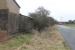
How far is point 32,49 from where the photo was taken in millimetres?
17531

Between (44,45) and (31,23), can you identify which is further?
(31,23)

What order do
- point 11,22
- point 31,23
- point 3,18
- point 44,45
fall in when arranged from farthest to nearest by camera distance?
point 31,23 → point 11,22 → point 3,18 → point 44,45

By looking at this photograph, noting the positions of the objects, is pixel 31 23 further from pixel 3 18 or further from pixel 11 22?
pixel 3 18

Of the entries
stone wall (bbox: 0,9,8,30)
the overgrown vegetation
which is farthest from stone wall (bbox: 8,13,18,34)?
the overgrown vegetation

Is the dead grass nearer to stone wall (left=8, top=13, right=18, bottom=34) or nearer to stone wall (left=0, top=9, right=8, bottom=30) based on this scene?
stone wall (left=8, top=13, right=18, bottom=34)

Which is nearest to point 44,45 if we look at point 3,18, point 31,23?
point 3,18

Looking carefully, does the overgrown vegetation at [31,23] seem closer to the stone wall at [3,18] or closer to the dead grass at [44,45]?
the dead grass at [44,45]

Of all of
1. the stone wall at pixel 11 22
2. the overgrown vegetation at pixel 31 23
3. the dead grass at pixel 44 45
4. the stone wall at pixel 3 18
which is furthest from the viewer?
the overgrown vegetation at pixel 31 23

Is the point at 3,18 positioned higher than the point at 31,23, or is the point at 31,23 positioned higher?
the point at 3,18

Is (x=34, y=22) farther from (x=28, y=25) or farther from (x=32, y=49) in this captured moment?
(x=32, y=49)

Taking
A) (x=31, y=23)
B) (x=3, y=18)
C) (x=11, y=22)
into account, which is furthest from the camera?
A: (x=31, y=23)

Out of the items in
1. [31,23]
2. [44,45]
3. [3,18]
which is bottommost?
[44,45]

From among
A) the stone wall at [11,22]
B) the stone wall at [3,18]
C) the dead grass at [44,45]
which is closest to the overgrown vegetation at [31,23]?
the stone wall at [11,22]

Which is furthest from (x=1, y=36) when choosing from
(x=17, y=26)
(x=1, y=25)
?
(x=17, y=26)
